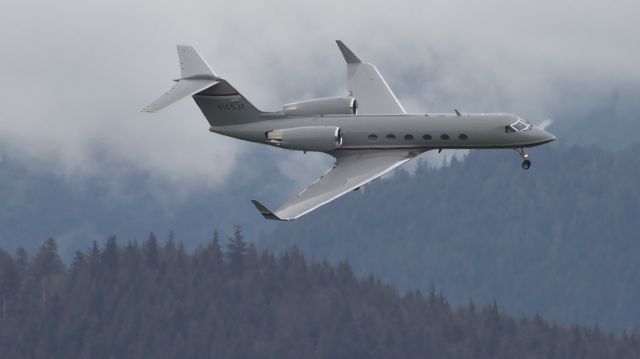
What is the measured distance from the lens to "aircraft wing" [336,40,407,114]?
115 meters

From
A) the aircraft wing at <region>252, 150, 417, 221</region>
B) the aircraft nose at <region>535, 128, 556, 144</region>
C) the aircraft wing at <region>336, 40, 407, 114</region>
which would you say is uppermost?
the aircraft wing at <region>336, 40, 407, 114</region>

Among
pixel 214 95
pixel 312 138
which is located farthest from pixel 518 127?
pixel 214 95

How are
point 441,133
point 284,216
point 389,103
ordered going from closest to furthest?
point 284,216 < point 441,133 < point 389,103

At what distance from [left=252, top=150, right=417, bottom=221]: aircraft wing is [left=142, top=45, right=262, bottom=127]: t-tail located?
7.28m

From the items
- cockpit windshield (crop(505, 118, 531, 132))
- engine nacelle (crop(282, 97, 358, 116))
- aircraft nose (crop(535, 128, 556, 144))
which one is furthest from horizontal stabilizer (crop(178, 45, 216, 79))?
aircraft nose (crop(535, 128, 556, 144))

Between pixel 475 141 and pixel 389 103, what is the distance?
10.5 meters

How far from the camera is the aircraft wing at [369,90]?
378 ft

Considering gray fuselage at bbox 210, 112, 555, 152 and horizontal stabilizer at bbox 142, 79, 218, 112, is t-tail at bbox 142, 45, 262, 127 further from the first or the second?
gray fuselage at bbox 210, 112, 555, 152

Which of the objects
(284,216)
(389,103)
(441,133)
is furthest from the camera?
(389,103)

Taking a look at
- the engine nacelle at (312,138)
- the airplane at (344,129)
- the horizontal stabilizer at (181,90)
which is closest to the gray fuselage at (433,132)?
the airplane at (344,129)

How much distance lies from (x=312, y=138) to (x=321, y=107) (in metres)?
3.42

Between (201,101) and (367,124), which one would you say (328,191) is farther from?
(201,101)

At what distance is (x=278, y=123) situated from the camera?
110m

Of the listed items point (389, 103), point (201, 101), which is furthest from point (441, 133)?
point (201, 101)
